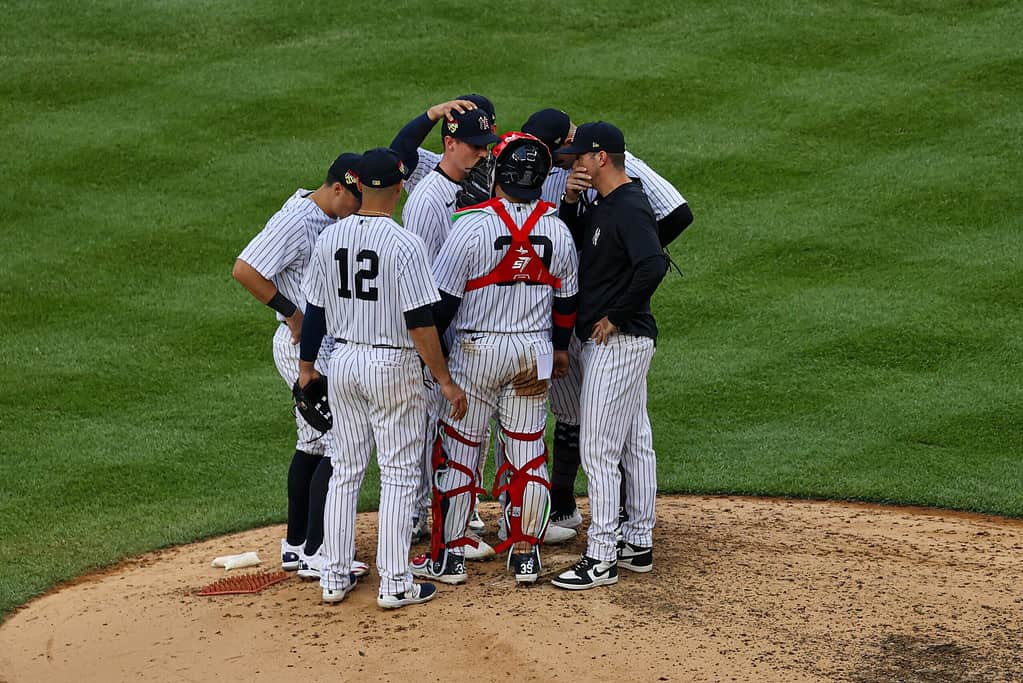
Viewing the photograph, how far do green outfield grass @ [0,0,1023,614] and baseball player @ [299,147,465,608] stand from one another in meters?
1.53

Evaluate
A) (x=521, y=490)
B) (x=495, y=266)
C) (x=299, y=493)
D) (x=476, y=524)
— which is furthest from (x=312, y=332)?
(x=476, y=524)

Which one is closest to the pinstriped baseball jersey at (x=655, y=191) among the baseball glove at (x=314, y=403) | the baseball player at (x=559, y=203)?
the baseball player at (x=559, y=203)

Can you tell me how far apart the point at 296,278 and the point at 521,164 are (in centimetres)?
119

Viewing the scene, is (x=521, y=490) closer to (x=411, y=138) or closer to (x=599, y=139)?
(x=599, y=139)

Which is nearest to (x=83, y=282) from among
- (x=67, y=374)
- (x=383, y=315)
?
(x=67, y=374)

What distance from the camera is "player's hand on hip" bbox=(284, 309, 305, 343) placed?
592cm

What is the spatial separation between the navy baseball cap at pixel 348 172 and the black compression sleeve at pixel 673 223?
1.41 m

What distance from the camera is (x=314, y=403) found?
5.73m

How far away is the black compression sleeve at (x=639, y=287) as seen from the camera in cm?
557

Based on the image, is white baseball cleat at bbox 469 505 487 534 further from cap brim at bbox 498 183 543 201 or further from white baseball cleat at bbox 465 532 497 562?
cap brim at bbox 498 183 543 201

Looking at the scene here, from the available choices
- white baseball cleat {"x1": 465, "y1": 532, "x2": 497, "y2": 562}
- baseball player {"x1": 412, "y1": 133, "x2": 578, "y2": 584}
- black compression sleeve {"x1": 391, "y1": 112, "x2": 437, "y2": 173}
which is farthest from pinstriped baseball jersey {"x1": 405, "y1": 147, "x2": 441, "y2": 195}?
white baseball cleat {"x1": 465, "y1": 532, "x2": 497, "y2": 562}

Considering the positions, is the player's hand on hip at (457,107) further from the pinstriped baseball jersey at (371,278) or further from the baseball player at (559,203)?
the pinstriped baseball jersey at (371,278)

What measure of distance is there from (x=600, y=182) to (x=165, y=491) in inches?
127

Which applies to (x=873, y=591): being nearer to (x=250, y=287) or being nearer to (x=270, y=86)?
(x=250, y=287)
